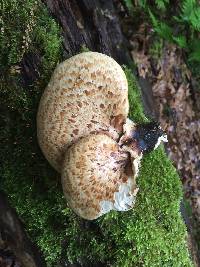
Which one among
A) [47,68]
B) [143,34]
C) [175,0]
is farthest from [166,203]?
[175,0]

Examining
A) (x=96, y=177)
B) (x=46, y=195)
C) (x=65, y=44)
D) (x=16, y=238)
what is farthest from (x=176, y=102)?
(x=96, y=177)

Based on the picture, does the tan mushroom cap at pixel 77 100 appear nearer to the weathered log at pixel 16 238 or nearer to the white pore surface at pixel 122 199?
the white pore surface at pixel 122 199

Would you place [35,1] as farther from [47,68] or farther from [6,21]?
[47,68]

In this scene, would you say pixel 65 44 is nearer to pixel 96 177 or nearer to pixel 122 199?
pixel 96 177

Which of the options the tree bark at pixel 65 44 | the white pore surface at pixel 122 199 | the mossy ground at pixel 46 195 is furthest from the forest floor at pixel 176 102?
the white pore surface at pixel 122 199

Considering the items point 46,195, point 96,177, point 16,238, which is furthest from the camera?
point 16,238

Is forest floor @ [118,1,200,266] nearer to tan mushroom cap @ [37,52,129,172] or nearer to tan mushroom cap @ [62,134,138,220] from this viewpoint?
tan mushroom cap @ [37,52,129,172]

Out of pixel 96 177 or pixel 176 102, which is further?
pixel 176 102
